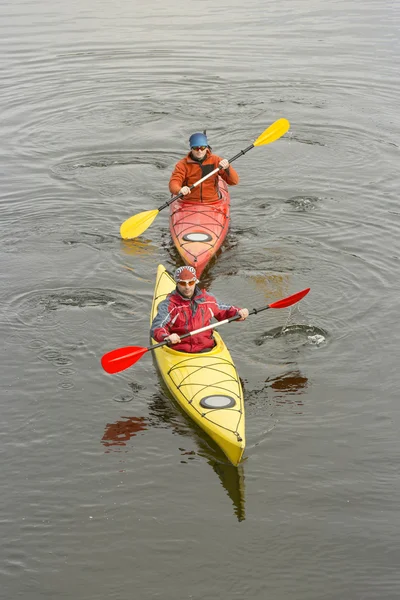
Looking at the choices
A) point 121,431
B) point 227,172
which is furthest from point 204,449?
point 227,172

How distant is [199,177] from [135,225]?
1.15 metres

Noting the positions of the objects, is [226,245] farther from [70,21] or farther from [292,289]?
[70,21]

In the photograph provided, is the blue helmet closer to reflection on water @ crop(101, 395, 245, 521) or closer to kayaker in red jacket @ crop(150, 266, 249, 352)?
kayaker in red jacket @ crop(150, 266, 249, 352)

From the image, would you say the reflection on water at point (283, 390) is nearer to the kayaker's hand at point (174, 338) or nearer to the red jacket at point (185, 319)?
the red jacket at point (185, 319)

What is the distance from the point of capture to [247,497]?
734 centimetres

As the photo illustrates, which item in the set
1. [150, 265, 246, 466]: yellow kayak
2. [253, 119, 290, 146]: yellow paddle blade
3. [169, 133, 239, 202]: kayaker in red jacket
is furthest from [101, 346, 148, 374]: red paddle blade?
[253, 119, 290, 146]: yellow paddle blade

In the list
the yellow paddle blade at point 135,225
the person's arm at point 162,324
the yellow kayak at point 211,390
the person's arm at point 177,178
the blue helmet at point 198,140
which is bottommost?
the yellow paddle blade at point 135,225

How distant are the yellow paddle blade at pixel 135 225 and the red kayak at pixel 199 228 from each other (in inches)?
12.4

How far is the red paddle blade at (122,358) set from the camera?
8.55 meters

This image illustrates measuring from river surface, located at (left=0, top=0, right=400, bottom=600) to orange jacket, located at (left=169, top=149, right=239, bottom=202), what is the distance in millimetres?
729

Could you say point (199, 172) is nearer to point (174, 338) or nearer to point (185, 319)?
point (185, 319)

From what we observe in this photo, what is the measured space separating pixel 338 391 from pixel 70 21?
20.6 meters

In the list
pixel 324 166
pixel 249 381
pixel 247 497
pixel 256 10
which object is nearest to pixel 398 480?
pixel 247 497

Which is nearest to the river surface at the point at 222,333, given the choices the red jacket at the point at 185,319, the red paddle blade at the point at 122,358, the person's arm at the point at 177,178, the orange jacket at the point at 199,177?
the red paddle blade at the point at 122,358
